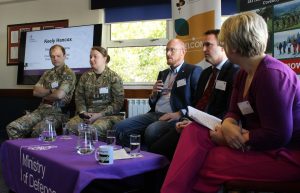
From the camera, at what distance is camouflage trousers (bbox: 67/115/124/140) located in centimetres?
326

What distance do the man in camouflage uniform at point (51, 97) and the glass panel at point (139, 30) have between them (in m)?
0.98

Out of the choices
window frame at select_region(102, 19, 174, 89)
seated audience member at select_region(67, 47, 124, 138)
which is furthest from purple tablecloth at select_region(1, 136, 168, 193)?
window frame at select_region(102, 19, 174, 89)

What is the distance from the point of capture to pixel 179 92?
3.07 metres

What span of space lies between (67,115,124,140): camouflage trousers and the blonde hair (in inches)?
79.0

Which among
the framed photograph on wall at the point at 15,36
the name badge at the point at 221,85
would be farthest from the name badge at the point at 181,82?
the framed photograph on wall at the point at 15,36

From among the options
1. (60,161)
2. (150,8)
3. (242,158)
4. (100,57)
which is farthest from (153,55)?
(242,158)

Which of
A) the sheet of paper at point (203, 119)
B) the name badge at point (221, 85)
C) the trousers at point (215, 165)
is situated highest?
the name badge at point (221, 85)

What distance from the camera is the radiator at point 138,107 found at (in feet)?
13.8

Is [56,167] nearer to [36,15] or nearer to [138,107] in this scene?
[138,107]

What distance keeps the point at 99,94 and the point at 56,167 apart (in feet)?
6.12

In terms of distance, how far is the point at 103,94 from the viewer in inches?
144

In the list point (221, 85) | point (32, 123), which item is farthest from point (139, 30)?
point (221, 85)

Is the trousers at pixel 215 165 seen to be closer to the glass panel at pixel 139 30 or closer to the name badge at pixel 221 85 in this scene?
the name badge at pixel 221 85

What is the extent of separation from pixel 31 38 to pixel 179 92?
9.34 ft
